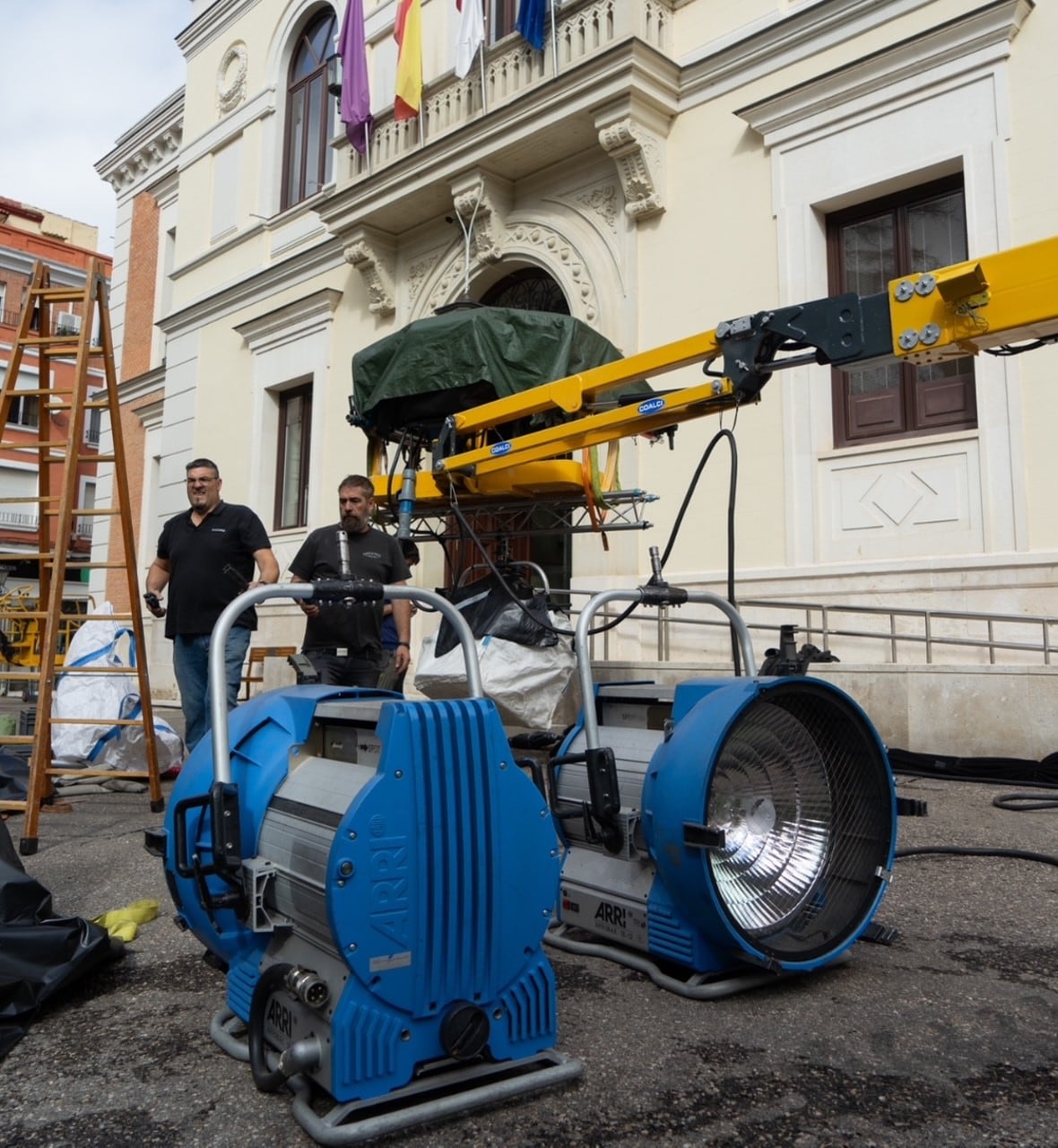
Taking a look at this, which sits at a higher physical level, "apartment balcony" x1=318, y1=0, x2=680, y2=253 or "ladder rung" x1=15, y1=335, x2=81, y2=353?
"apartment balcony" x1=318, y1=0, x2=680, y2=253

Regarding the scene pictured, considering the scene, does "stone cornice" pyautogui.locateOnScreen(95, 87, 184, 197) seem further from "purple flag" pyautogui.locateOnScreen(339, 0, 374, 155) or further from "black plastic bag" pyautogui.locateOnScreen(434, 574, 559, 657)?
"black plastic bag" pyautogui.locateOnScreen(434, 574, 559, 657)

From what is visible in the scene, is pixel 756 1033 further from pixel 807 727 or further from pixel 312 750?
pixel 312 750

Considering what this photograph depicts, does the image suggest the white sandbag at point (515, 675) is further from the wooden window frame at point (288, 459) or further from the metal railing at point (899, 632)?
the wooden window frame at point (288, 459)

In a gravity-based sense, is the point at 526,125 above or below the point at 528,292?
above

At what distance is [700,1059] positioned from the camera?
231 cm

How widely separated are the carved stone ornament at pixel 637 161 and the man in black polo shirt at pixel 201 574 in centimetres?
604

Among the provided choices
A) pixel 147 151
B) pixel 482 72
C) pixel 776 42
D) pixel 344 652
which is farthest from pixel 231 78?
pixel 344 652

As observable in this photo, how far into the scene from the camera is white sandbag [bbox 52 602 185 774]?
674 centimetres

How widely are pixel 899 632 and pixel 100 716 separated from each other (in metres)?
5.97

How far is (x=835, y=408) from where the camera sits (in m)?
8.49

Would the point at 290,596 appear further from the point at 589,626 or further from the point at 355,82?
the point at 355,82

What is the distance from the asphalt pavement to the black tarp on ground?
0.07 metres

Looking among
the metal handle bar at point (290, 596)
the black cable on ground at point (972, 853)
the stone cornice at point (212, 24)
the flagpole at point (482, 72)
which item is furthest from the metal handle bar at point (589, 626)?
the stone cornice at point (212, 24)

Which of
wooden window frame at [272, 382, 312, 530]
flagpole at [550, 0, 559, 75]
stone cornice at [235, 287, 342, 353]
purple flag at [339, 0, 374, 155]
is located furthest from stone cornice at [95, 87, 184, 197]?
flagpole at [550, 0, 559, 75]
